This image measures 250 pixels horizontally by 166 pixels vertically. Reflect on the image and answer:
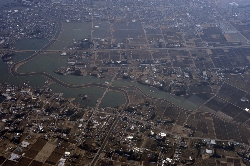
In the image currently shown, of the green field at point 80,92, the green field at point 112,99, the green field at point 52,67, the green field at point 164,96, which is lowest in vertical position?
the green field at point 164,96

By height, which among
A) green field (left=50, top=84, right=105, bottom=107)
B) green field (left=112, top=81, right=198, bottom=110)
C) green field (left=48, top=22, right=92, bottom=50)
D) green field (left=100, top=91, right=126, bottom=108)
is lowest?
green field (left=112, top=81, right=198, bottom=110)

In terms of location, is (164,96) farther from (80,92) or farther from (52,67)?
(52,67)

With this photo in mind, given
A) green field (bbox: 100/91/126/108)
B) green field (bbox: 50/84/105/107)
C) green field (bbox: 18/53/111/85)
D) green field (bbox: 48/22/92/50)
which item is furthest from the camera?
green field (bbox: 48/22/92/50)

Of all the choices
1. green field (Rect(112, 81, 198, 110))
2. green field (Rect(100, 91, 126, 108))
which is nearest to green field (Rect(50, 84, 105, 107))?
green field (Rect(100, 91, 126, 108))

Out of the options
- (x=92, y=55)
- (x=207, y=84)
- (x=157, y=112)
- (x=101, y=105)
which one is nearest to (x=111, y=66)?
(x=92, y=55)

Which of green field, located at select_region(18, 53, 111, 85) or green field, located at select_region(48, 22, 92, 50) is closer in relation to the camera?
green field, located at select_region(18, 53, 111, 85)

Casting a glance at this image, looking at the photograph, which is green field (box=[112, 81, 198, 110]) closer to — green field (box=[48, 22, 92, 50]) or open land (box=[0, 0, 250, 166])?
open land (box=[0, 0, 250, 166])

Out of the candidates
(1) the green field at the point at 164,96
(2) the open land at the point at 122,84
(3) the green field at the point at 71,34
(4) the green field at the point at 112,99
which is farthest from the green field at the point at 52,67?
(4) the green field at the point at 112,99

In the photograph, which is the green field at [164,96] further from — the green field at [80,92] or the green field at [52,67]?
the green field at [80,92]

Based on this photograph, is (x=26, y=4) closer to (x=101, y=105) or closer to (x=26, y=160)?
(x=101, y=105)
